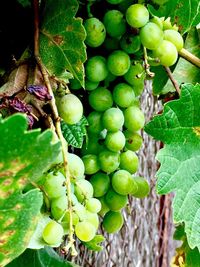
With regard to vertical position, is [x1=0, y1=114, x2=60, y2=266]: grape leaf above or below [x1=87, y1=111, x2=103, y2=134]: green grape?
above

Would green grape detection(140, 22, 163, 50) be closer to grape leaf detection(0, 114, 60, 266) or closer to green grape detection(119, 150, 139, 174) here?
green grape detection(119, 150, 139, 174)

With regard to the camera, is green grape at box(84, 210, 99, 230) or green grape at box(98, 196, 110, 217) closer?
green grape at box(84, 210, 99, 230)

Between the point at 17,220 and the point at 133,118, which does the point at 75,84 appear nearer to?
the point at 133,118

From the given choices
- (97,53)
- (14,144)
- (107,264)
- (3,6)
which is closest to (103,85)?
(97,53)

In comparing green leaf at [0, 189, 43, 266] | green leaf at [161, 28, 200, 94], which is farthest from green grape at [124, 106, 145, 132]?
green leaf at [0, 189, 43, 266]

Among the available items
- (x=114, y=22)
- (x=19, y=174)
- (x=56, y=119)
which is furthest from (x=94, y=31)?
(x=19, y=174)

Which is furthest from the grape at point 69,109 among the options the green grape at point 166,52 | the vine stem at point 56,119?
the green grape at point 166,52

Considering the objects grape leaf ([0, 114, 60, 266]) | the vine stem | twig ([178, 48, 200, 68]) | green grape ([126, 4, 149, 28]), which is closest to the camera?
grape leaf ([0, 114, 60, 266])

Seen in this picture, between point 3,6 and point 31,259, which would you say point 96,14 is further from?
point 31,259
